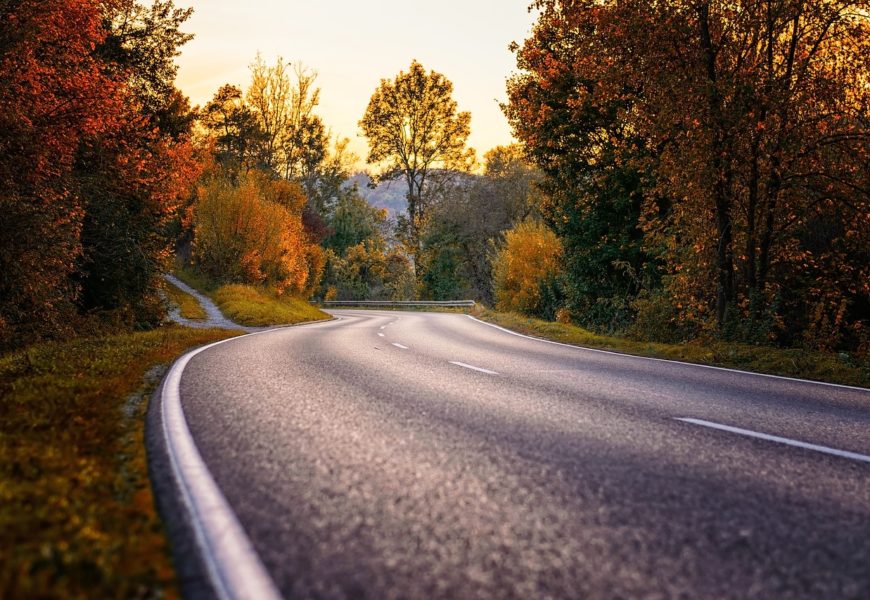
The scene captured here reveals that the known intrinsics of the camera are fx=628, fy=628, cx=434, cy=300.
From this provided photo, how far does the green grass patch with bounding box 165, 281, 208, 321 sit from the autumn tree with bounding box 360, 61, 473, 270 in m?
20.2

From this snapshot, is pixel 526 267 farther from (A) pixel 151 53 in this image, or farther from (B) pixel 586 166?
(A) pixel 151 53

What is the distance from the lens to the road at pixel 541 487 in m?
2.71

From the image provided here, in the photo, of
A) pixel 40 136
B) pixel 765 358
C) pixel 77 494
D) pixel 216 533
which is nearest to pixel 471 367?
pixel 765 358

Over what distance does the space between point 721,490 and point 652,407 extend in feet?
9.65

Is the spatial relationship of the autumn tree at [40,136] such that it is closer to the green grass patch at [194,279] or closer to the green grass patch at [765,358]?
the green grass patch at [765,358]

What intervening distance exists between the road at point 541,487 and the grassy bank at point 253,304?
19535 mm

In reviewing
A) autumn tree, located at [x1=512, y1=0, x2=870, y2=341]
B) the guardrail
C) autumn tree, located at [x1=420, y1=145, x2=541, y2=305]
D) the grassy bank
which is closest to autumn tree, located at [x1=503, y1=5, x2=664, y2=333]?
autumn tree, located at [x1=512, y1=0, x2=870, y2=341]

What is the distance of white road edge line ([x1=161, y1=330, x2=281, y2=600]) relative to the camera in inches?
101

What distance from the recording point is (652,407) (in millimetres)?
6805

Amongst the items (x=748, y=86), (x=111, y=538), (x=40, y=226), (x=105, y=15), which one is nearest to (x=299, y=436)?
(x=111, y=538)

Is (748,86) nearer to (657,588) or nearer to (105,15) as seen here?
(657,588)

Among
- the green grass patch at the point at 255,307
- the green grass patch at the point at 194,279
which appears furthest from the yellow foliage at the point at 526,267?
the green grass patch at the point at 194,279

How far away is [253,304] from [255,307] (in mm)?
872

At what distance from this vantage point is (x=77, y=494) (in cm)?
350
